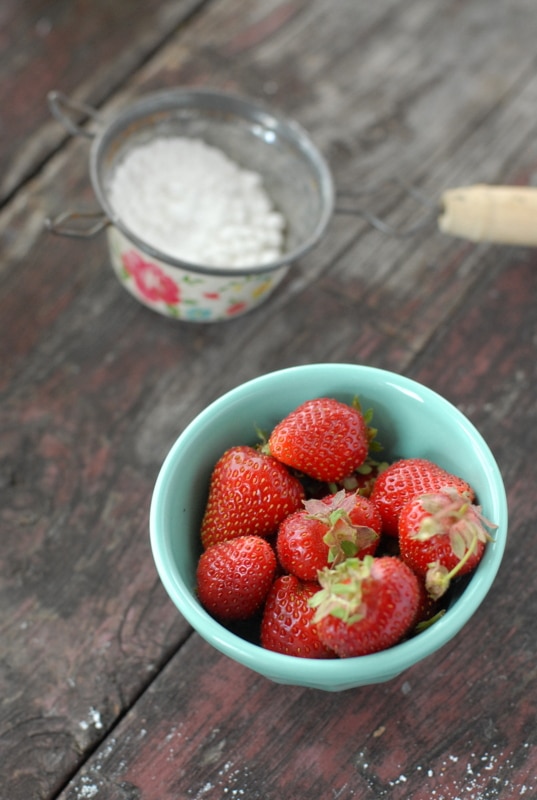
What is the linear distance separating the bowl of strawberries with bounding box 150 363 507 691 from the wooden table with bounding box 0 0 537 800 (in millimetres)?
116

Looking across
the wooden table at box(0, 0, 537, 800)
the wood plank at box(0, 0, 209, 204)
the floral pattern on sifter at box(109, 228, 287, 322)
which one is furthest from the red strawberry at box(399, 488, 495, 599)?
the wood plank at box(0, 0, 209, 204)

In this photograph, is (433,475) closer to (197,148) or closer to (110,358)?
(110,358)

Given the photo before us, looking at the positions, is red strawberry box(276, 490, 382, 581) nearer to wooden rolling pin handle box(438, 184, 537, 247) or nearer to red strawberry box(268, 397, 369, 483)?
red strawberry box(268, 397, 369, 483)

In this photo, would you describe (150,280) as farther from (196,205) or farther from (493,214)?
(493,214)

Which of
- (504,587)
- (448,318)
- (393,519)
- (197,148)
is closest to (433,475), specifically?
(393,519)

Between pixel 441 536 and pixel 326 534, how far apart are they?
3.0 inches

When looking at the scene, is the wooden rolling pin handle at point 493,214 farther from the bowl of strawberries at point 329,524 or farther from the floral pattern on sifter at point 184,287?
the bowl of strawberries at point 329,524

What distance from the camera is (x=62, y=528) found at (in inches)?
31.0

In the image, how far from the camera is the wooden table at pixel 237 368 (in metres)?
0.69

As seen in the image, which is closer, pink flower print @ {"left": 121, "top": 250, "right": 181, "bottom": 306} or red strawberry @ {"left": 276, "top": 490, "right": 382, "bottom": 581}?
red strawberry @ {"left": 276, "top": 490, "right": 382, "bottom": 581}

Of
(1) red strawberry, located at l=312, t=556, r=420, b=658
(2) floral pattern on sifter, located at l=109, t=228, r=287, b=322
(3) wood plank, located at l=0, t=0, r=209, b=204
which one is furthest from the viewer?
(3) wood plank, located at l=0, t=0, r=209, b=204

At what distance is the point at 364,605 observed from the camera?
0.55m

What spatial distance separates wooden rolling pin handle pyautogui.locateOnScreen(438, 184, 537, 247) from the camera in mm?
883

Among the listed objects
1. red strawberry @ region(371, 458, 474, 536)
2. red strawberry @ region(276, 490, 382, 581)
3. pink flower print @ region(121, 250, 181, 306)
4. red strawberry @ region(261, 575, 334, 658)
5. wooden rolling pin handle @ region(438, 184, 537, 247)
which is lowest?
wooden rolling pin handle @ region(438, 184, 537, 247)
